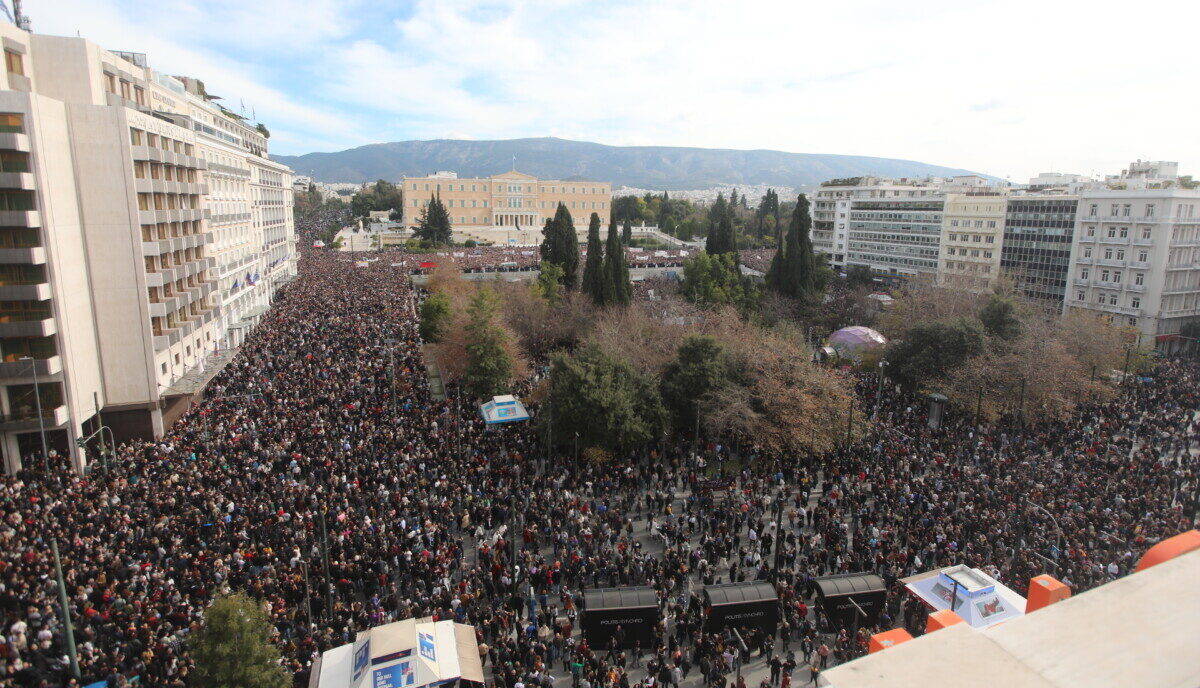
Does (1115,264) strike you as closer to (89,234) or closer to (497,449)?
(497,449)

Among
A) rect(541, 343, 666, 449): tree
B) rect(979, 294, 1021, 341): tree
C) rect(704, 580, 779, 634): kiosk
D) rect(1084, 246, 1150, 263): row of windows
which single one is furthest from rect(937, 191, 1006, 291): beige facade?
rect(704, 580, 779, 634): kiosk

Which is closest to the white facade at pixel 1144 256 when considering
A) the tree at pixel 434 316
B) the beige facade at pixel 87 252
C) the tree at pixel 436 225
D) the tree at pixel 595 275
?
the tree at pixel 595 275

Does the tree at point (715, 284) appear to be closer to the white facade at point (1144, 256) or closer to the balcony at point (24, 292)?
the white facade at point (1144, 256)

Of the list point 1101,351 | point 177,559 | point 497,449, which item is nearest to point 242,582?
point 177,559

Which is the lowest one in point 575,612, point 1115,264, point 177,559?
point 575,612

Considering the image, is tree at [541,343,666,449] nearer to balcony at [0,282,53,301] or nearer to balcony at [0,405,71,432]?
balcony at [0,405,71,432]

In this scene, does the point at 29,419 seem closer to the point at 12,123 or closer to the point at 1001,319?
the point at 12,123
